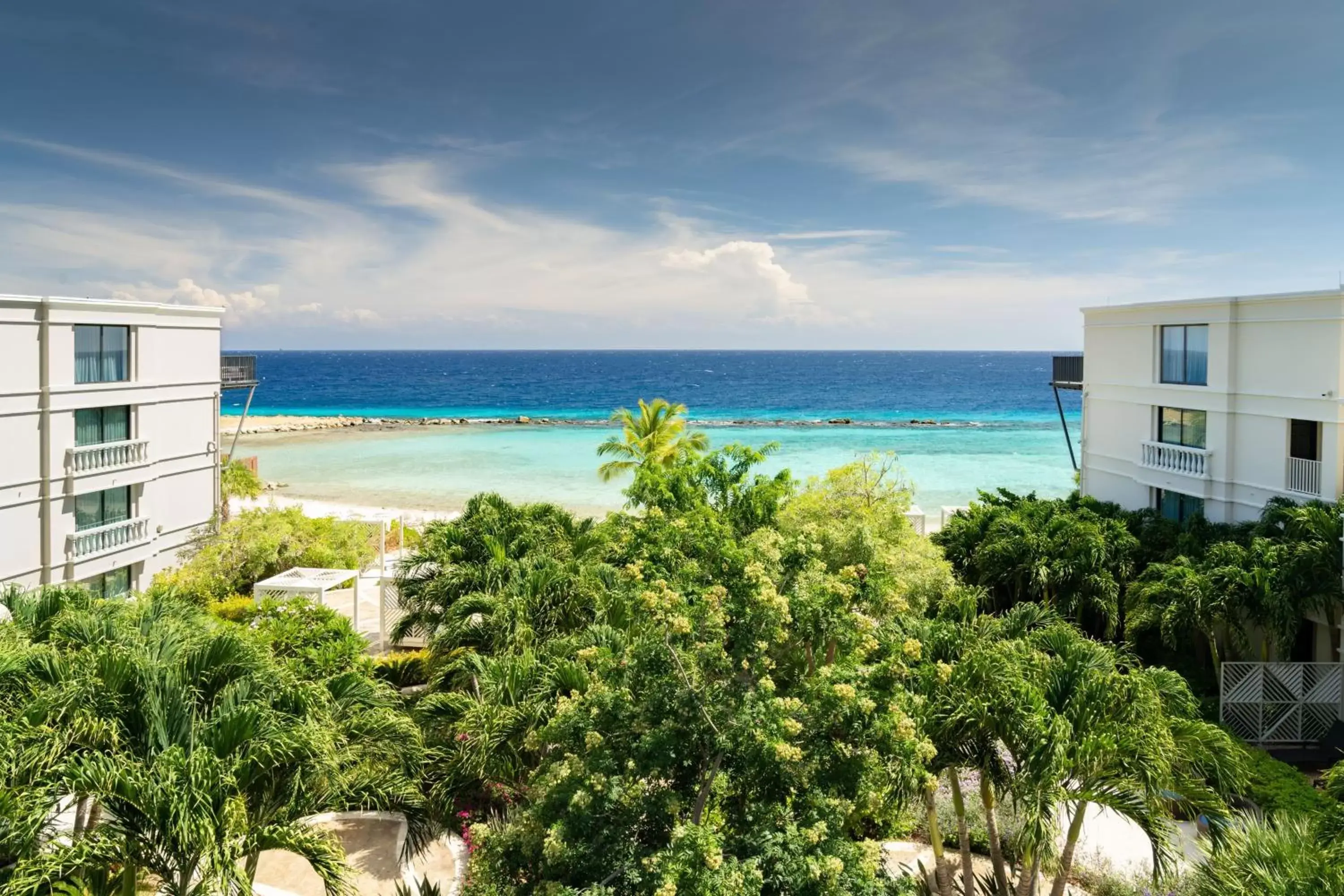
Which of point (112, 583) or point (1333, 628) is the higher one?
point (1333, 628)

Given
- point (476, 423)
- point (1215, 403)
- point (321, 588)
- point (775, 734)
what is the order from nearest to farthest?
point (775, 734)
point (321, 588)
point (1215, 403)
point (476, 423)

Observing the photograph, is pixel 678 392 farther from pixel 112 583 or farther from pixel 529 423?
pixel 112 583

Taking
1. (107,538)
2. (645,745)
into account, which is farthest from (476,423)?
(645,745)

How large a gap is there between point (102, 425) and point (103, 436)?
0.30 meters

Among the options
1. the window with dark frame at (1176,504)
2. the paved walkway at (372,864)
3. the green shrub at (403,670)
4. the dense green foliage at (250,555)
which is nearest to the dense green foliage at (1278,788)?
the window with dark frame at (1176,504)

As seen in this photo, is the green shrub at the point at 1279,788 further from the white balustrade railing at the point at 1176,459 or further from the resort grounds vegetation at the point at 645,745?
the white balustrade railing at the point at 1176,459

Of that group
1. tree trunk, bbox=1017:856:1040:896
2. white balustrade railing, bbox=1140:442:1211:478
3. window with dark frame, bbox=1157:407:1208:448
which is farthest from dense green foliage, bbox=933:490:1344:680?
tree trunk, bbox=1017:856:1040:896

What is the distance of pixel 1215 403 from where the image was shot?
2125 cm

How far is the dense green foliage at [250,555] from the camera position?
23766 millimetres

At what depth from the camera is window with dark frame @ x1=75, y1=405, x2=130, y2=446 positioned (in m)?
22.4

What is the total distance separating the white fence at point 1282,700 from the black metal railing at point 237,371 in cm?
2916

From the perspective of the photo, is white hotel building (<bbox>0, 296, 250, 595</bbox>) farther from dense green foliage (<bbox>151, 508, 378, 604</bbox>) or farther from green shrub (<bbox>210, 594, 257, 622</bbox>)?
green shrub (<bbox>210, 594, 257, 622</bbox>)

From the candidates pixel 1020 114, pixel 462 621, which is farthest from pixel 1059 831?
pixel 1020 114

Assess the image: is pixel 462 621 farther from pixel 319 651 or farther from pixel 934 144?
pixel 934 144
